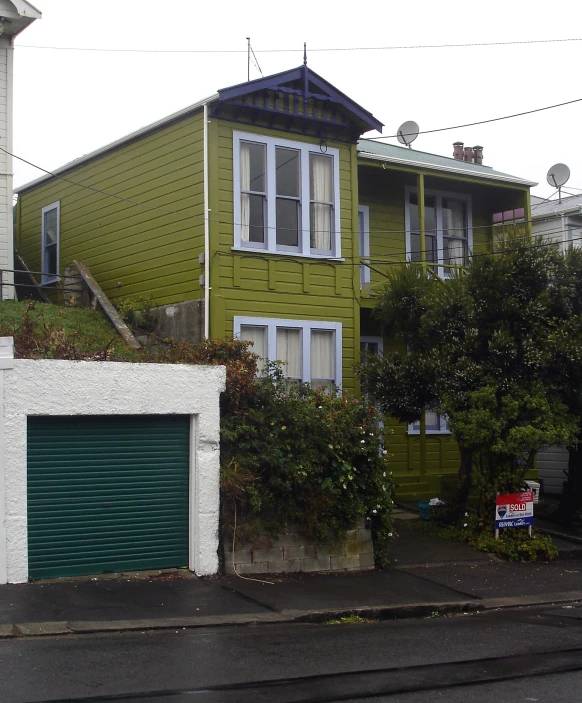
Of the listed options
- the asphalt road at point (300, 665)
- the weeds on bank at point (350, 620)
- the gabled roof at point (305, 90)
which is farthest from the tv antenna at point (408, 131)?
the asphalt road at point (300, 665)

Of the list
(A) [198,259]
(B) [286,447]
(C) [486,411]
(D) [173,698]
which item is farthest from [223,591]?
(A) [198,259]

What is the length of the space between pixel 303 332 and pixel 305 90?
14.4 ft

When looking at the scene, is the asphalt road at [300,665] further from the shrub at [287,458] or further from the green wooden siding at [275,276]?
the green wooden siding at [275,276]

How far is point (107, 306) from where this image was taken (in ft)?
55.1

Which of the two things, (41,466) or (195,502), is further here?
(195,502)

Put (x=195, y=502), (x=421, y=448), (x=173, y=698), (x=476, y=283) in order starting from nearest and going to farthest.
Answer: (x=173, y=698) < (x=195, y=502) < (x=476, y=283) < (x=421, y=448)

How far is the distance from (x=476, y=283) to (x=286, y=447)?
4.89 metres

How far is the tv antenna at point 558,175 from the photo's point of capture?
23750 mm

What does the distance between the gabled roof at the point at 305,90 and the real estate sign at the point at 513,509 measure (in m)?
7.39

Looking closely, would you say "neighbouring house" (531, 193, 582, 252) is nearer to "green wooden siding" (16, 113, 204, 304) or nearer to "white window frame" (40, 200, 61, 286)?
"green wooden siding" (16, 113, 204, 304)

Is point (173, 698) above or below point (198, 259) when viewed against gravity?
below

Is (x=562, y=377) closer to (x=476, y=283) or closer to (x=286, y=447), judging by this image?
(x=476, y=283)

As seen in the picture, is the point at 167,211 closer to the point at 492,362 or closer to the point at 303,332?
the point at 303,332

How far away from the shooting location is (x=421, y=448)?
18391mm
